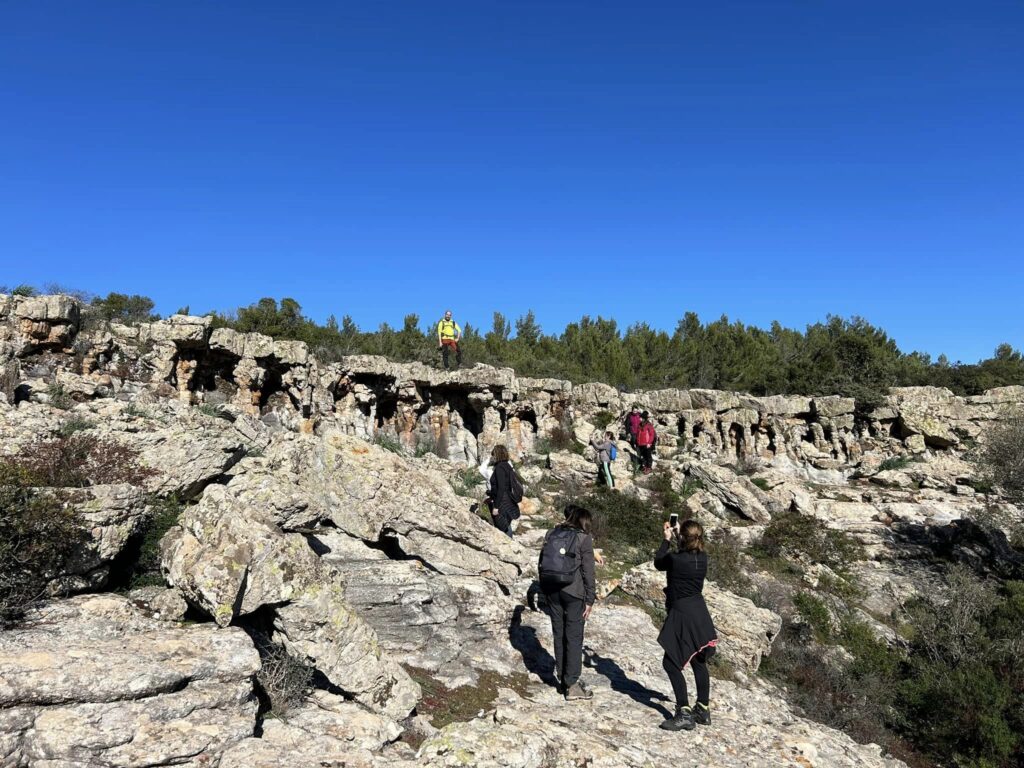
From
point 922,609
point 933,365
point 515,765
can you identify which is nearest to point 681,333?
point 933,365

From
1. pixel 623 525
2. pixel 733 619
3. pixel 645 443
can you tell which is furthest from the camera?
pixel 645 443

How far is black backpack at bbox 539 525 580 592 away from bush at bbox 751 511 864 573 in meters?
9.99


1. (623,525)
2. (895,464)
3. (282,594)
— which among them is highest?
(895,464)

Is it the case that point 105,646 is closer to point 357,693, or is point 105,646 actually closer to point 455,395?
point 357,693

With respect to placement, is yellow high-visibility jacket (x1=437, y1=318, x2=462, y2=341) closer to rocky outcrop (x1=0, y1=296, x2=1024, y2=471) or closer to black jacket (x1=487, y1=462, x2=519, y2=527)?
rocky outcrop (x1=0, y1=296, x2=1024, y2=471)

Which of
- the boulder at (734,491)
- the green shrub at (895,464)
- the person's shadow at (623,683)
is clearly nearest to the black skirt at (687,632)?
the person's shadow at (623,683)

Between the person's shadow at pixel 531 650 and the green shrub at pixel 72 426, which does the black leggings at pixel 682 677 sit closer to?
the person's shadow at pixel 531 650

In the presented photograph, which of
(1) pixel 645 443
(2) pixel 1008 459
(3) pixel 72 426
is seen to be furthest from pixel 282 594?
(2) pixel 1008 459

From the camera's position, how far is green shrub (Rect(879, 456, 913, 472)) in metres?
21.3

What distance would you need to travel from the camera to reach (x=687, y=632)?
17.8 ft

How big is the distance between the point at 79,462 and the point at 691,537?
21.7 ft

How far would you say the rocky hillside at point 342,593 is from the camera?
4.10 meters

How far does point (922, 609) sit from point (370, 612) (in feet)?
39.0

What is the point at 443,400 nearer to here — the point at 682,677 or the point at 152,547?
the point at 152,547
